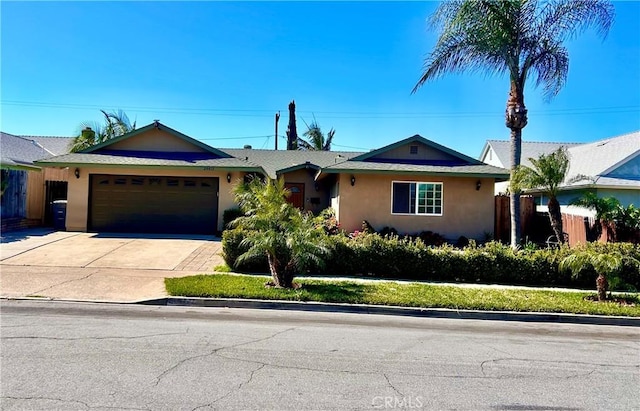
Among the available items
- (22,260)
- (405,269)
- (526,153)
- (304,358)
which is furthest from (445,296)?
(526,153)

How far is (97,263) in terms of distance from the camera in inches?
428

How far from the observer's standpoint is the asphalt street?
3879mm

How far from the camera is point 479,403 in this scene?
396cm

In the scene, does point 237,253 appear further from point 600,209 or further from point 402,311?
point 600,209

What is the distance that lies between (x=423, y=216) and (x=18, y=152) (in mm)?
18475

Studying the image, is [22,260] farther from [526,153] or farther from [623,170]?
[526,153]

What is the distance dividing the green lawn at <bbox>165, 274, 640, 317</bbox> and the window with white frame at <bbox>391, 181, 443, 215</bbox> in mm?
6572

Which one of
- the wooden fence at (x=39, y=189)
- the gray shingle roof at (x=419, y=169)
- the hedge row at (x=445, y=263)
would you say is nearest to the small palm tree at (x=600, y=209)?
the gray shingle roof at (x=419, y=169)

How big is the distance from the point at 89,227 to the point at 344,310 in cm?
1289

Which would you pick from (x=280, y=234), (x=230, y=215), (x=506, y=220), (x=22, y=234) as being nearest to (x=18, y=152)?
(x=22, y=234)

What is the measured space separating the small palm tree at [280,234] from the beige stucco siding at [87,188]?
25.3 feet

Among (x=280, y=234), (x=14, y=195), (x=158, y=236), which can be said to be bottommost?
(x=158, y=236)

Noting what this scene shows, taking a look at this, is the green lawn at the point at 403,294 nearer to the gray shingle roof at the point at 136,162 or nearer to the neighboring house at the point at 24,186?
the gray shingle roof at the point at 136,162

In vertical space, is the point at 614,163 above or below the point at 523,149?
below
